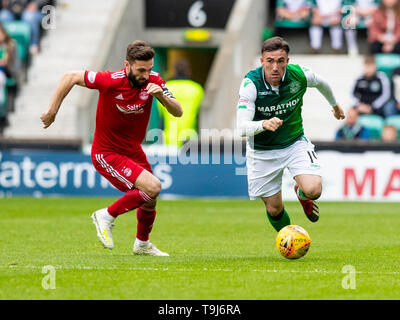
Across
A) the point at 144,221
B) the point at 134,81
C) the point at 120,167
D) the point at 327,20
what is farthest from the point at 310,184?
the point at 327,20

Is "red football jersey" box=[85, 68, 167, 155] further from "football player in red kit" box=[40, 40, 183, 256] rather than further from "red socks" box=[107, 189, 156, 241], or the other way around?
"red socks" box=[107, 189, 156, 241]

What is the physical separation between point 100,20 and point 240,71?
16.8 ft

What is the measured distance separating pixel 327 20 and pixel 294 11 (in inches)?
43.1

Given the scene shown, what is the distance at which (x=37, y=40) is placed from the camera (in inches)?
979

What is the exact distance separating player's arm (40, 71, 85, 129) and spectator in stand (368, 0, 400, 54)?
14576 millimetres

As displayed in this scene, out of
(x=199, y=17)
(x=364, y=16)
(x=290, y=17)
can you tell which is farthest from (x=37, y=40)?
(x=364, y=16)

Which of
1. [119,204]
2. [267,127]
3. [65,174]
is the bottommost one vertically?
[65,174]

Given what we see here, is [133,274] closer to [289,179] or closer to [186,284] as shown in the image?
[186,284]

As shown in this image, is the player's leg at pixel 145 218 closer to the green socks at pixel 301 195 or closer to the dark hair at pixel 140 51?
the dark hair at pixel 140 51

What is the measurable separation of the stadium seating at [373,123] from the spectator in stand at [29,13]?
27.4 ft

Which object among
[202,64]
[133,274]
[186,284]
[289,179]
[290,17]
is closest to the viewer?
[186,284]

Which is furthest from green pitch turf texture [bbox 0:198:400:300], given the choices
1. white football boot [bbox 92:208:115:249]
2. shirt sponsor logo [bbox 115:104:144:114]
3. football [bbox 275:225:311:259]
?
shirt sponsor logo [bbox 115:104:144:114]

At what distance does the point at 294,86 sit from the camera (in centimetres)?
1040

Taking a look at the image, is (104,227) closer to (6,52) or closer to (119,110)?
(119,110)
